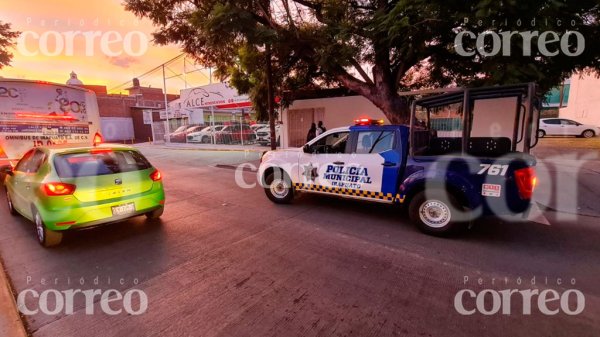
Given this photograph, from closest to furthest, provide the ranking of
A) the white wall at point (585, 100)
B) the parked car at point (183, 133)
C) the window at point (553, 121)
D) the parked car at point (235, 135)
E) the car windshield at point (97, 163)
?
the car windshield at point (97, 163), the window at point (553, 121), the white wall at point (585, 100), the parked car at point (235, 135), the parked car at point (183, 133)

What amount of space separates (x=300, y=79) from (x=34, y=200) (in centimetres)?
1226

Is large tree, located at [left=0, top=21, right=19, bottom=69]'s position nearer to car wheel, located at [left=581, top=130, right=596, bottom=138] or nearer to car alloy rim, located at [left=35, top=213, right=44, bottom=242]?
car alloy rim, located at [left=35, top=213, right=44, bottom=242]

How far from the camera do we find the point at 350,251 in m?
4.19

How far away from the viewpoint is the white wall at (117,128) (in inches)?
1449

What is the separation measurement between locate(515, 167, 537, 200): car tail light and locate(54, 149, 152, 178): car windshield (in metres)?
5.83

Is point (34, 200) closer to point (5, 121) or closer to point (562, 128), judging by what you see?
point (5, 121)

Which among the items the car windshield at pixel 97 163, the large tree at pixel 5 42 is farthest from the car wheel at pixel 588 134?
the large tree at pixel 5 42

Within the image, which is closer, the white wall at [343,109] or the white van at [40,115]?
the white van at [40,115]

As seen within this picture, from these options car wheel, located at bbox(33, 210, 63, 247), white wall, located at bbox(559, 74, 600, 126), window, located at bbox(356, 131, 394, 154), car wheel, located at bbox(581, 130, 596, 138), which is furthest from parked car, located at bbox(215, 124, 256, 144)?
white wall, located at bbox(559, 74, 600, 126)

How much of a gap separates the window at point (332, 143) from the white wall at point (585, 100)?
25903 mm

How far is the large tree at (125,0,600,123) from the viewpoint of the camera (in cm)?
645

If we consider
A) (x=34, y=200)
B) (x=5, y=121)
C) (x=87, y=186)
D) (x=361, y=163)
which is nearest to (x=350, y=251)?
(x=361, y=163)

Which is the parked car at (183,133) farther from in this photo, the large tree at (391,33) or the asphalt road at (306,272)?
the asphalt road at (306,272)

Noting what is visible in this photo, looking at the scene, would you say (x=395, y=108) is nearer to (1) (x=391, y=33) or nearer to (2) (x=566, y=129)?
(1) (x=391, y=33)
